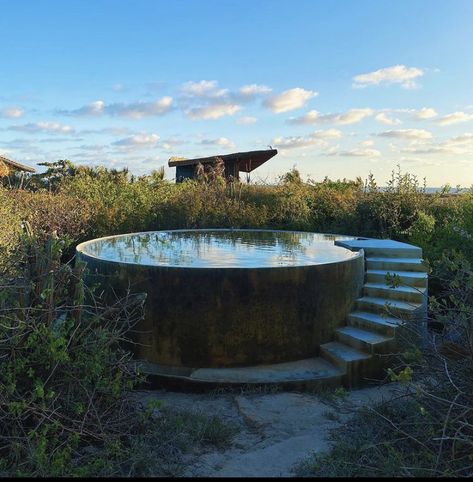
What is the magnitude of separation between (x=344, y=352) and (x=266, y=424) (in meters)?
1.72

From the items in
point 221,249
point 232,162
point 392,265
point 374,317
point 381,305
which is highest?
point 232,162

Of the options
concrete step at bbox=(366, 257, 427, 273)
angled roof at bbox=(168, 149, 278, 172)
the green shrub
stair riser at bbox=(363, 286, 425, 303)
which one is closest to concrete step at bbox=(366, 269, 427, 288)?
concrete step at bbox=(366, 257, 427, 273)

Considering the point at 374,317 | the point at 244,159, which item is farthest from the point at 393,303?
the point at 244,159

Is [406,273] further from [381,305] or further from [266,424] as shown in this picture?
[266,424]

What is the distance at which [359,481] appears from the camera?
303cm

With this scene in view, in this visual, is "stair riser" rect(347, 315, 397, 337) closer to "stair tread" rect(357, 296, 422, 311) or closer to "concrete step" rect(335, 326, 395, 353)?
"concrete step" rect(335, 326, 395, 353)

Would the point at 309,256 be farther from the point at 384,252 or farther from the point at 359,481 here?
the point at 359,481

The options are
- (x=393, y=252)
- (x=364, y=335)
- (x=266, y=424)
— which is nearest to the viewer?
(x=266, y=424)

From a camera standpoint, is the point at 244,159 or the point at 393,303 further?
the point at 244,159

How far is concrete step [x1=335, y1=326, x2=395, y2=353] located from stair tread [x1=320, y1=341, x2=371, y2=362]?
55mm

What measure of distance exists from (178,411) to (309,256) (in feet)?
11.0

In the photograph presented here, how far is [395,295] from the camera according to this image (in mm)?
6840

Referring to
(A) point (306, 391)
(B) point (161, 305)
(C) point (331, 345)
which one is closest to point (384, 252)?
(C) point (331, 345)

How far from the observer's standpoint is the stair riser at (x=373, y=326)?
20.1 feet
